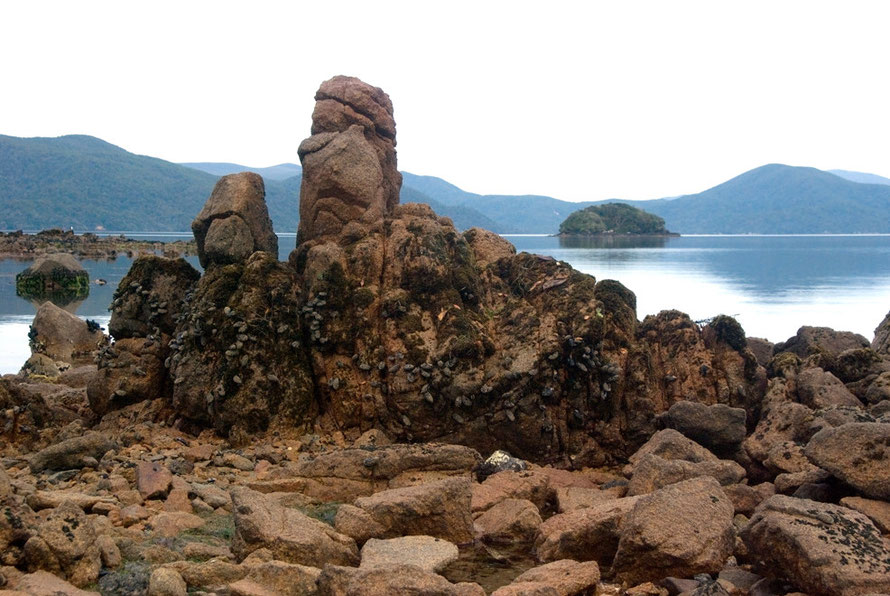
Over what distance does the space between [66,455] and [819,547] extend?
30.7 ft

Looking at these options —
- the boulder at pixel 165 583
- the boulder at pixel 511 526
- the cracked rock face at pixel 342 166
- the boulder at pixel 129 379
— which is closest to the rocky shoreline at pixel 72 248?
the cracked rock face at pixel 342 166

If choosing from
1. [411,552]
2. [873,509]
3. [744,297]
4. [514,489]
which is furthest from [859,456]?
[744,297]

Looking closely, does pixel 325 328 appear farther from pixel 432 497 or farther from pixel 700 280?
pixel 700 280

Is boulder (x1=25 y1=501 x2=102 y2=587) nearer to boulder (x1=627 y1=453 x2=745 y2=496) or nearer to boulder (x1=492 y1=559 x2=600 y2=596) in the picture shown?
boulder (x1=492 y1=559 x2=600 y2=596)

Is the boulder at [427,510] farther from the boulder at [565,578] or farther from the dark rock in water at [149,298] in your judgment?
the dark rock in water at [149,298]

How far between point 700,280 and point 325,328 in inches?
1806

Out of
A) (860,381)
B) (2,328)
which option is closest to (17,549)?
(860,381)

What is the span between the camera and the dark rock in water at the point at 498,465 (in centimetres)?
1205

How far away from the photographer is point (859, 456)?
9461 mm

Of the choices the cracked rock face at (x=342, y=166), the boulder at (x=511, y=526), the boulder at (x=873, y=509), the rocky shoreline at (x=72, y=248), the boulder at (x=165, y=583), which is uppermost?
the cracked rock face at (x=342, y=166)

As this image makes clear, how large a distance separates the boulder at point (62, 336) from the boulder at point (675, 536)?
870 inches

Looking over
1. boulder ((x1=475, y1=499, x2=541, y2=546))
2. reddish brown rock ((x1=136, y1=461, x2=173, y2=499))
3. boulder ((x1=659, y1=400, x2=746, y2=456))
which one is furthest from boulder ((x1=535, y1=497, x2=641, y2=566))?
reddish brown rock ((x1=136, y1=461, x2=173, y2=499))

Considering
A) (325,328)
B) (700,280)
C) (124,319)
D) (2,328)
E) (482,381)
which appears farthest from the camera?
(700,280)

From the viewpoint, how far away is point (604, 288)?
49.0 feet
